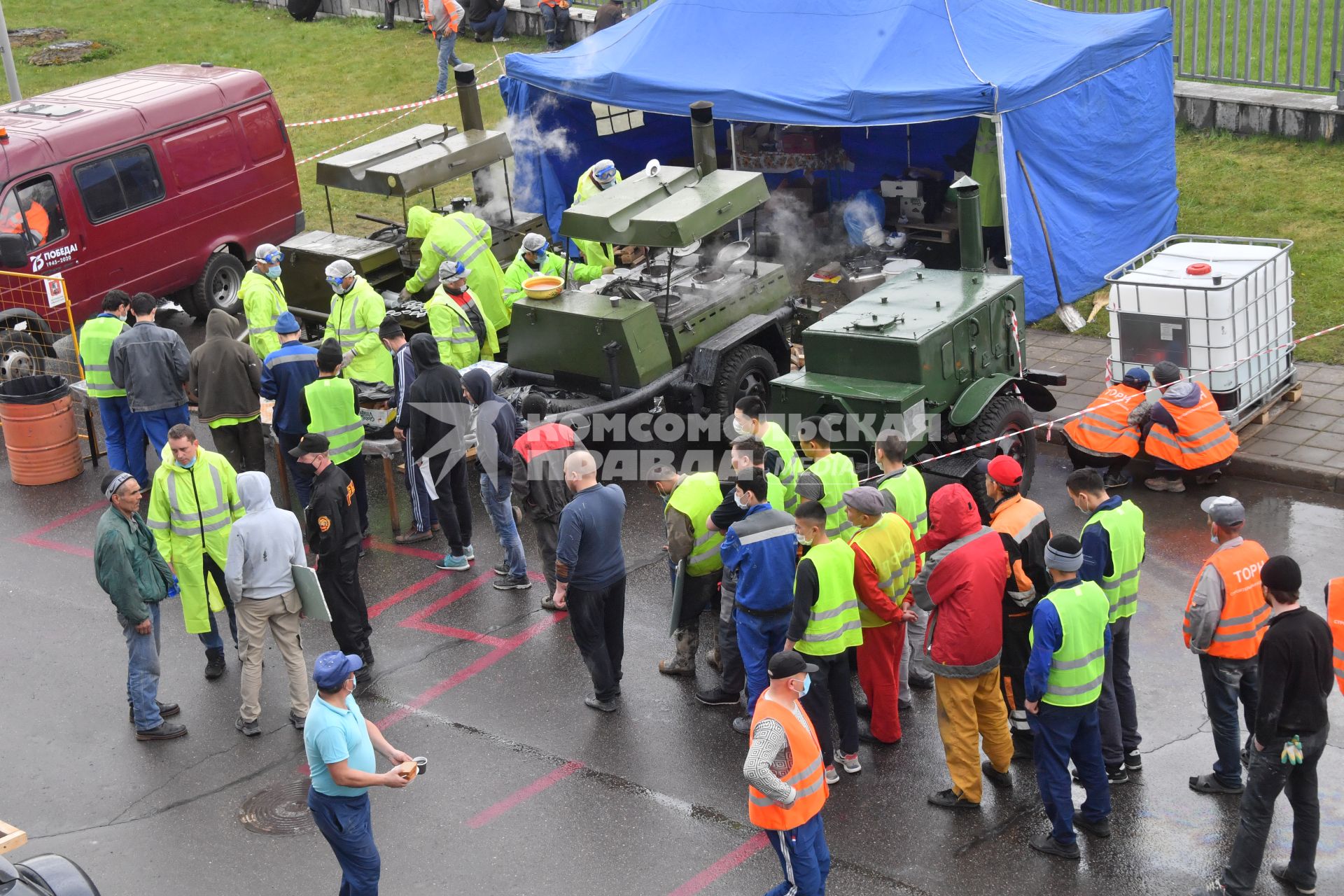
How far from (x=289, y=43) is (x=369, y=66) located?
2.86m

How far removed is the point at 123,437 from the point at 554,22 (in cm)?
1304

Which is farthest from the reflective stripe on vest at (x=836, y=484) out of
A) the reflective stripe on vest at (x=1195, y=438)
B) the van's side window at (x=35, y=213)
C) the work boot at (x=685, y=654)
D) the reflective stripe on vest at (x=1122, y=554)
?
the van's side window at (x=35, y=213)

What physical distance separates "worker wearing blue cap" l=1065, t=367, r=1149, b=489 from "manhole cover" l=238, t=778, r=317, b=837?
19.5 ft

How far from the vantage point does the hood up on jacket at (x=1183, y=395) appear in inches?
394

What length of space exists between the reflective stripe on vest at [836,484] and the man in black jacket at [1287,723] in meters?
2.38

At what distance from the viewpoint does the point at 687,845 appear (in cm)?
687

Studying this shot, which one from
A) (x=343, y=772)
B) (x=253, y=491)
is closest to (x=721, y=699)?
(x=343, y=772)

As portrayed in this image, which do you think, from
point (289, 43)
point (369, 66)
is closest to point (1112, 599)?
point (369, 66)

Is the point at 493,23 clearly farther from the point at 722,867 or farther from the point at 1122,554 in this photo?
the point at 722,867

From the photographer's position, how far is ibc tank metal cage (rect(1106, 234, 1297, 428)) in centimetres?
1059

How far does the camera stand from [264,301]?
37.8 feet

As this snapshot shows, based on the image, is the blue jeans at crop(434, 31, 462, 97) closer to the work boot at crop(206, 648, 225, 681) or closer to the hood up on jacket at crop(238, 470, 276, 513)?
the work boot at crop(206, 648, 225, 681)

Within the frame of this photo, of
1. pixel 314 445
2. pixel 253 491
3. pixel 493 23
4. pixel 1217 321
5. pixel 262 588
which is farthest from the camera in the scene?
pixel 493 23

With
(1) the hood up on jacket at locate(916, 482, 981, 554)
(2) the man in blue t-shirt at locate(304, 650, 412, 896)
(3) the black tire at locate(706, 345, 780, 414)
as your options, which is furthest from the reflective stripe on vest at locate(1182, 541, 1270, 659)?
(3) the black tire at locate(706, 345, 780, 414)
